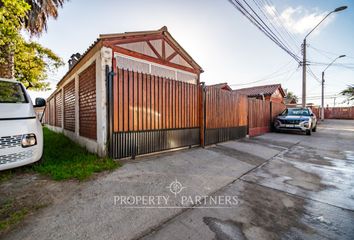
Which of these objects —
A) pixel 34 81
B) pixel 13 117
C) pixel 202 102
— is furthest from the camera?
pixel 34 81

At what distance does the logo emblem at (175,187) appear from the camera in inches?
119

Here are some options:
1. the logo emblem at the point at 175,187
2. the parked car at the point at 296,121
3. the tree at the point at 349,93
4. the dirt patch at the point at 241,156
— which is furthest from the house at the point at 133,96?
the tree at the point at 349,93

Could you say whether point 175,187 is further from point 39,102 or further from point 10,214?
point 39,102

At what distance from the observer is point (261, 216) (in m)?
2.35

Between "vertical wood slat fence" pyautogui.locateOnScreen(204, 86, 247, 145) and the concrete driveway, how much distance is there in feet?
8.16

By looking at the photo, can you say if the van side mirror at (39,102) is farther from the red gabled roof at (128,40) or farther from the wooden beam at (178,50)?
the wooden beam at (178,50)

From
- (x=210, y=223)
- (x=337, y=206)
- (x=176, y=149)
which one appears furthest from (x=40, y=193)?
(x=337, y=206)

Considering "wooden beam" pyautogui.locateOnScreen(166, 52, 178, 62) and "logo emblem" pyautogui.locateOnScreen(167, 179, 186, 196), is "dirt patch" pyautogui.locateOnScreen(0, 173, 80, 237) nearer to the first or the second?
"logo emblem" pyautogui.locateOnScreen(167, 179, 186, 196)

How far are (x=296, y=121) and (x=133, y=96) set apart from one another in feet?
34.9

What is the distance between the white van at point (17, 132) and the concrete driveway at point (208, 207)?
1.32 m

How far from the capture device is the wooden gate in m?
4.51

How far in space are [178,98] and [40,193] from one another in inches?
173

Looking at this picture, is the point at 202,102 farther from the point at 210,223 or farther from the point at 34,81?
the point at 34,81

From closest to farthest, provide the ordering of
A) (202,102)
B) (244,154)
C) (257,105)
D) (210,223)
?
(210,223) < (244,154) < (202,102) < (257,105)
